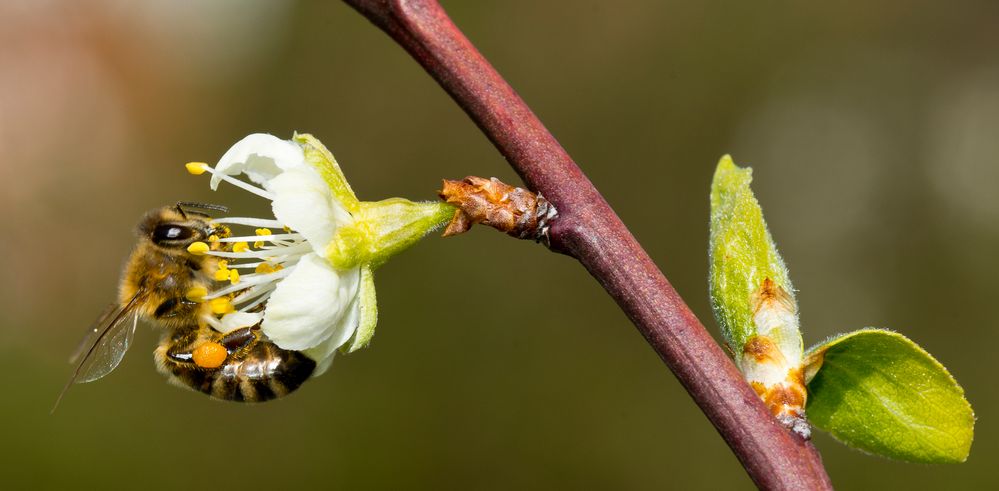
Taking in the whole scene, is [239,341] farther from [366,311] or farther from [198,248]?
[366,311]

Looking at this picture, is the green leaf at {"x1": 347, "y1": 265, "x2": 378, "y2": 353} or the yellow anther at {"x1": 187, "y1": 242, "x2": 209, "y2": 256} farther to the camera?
the yellow anther at {"x1": 187, "y1": 242, "x2": 209, "y2": 256}

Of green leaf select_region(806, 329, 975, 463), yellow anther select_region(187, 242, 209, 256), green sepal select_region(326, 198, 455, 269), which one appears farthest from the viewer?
yellow anther select_region(187, 242, 209, 256)

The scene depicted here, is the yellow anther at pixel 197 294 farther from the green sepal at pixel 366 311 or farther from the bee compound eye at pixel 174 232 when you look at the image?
the green sepal at pixel 366 311

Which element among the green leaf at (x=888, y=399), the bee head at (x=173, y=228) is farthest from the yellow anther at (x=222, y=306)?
the green leaf at (x=888, y=399)

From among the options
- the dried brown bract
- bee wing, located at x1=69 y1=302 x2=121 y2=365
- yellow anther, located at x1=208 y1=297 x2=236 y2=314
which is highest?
bee wing, located at x1=69 y1=302 x2=121 y2=365

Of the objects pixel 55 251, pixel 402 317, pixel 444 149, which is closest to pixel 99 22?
pixel 55 251

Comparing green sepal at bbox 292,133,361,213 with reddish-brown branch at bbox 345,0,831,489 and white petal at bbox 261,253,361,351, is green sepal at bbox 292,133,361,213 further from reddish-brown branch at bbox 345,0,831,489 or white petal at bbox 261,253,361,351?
reddish-brown branch at bbox 345,0,831,489

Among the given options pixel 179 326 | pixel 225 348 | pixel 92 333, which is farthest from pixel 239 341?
pixel 92 333

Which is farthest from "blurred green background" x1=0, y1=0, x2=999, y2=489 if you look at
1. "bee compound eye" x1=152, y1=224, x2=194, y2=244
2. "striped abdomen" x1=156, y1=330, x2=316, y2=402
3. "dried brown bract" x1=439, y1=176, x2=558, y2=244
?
"dried brown bract" x1=439, y1=176, x2=558, y2=244

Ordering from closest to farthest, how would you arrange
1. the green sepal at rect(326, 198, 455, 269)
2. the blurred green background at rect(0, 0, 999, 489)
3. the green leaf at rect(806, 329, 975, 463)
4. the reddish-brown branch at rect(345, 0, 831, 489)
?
the reddish-brown branch at rect(345, 0, 831, 489) < the green leaf at rect(806, 329, 975, 463) < the green sepal at rect(326, 198, 455, 269) < the blurred green background at rect(0, 0, 999, 489)
